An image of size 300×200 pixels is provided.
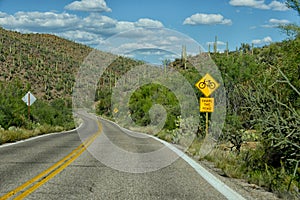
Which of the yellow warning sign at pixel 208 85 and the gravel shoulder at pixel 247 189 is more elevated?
the yellow warning sign at pixel 208 85

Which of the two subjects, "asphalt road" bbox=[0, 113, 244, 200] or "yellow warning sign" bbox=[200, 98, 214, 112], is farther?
"yellow warning sign" bbox=[200, 98, 214, 112]

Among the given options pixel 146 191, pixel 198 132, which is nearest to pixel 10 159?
pixel 146 191

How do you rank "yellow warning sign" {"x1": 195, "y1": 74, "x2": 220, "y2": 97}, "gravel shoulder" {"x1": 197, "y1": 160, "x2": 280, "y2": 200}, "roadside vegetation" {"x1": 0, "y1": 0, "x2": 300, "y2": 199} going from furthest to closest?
"yellow warning sign" {"x1": 195, "y1": 74, "x2": 220, "y2": 97}
"roadside vegetation" {"x1": 0, "y1": 0, "x2": 300, "y2": 199}
"gravel shoulder" {"x1": 197, "y1": 160, "x2": 280, "y2": 200}

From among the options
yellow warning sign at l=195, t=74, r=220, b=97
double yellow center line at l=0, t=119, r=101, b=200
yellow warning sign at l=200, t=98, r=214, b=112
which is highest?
yellow warning sign at l=195, t=74, r=220, b=97

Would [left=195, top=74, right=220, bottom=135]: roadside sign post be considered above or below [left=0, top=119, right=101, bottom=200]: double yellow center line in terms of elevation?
above

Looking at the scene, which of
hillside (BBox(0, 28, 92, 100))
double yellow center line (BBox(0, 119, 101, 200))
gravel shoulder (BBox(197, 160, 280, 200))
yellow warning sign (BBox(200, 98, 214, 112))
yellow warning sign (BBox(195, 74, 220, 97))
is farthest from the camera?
hillside (BBox(0, 28, 92, 100))

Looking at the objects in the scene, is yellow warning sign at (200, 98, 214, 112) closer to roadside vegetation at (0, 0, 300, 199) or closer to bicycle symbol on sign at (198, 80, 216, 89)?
bicycle symbol on sign at (198, 80, 216, 89)

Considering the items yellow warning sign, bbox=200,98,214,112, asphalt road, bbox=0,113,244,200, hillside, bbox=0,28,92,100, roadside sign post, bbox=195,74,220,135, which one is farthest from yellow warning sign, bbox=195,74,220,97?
hillside, bbox=0,28,92,100

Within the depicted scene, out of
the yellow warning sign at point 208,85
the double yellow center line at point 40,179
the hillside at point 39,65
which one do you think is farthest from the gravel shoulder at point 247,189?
the hillside at point 39,65

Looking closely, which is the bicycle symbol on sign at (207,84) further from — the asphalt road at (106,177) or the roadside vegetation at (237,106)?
the asphalt road at (106,177)

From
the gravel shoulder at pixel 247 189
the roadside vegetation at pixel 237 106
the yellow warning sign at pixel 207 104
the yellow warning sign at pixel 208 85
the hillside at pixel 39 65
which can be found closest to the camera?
the gravel shoulder at pixel 247 189

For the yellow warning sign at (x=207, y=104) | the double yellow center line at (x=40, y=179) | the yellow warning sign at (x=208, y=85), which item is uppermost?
the yellow warning sign at (x=208, y=85)

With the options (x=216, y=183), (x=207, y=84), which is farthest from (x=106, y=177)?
(x=207, y=84)

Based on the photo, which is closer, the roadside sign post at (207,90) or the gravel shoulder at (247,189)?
the gravel shoulder at (247,189)
